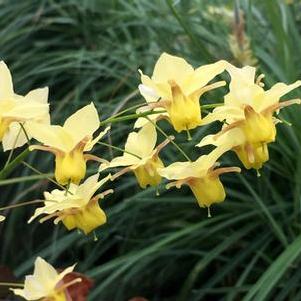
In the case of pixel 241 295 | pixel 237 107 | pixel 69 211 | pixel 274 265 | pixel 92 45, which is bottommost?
pixel 241 295

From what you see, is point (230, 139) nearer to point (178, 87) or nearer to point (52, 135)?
point (178, 87)

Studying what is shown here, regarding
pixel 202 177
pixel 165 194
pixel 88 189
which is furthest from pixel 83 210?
pixel 165 194

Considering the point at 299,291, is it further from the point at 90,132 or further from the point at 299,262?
the point at 90,132

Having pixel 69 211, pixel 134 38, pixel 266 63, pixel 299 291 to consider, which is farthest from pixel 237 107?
pixel 134 38

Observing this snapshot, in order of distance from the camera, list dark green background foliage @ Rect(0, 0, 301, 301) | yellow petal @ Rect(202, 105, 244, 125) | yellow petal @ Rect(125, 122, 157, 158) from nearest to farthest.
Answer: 1. yellow petal @ Rect(202, 105, 244, 125)
2. yellow petal @ Rect(125, 122, 157, 158)
3. dark green background foliage @ Rect(0, 0, 301, 301)

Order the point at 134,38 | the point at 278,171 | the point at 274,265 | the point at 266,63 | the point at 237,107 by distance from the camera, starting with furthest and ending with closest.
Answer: the point at 134,38, the point at 266,63, the point at 278,171, the point at 274,265, the point at 237,107

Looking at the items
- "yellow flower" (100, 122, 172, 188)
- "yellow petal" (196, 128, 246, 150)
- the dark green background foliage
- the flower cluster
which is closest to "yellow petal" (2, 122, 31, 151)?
the flower cluster

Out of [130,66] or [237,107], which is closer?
[237,107]

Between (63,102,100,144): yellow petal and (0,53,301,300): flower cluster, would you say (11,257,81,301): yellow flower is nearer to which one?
(0,53,301,300): flower cluster
